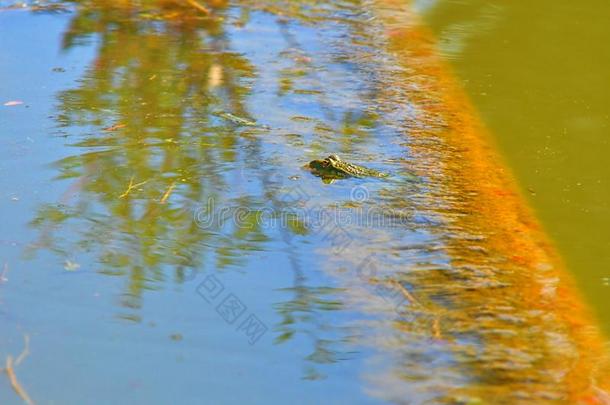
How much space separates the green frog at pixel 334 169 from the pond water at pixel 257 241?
0.10 feet

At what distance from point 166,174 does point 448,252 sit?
3.69ft

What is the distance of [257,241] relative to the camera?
317 cm

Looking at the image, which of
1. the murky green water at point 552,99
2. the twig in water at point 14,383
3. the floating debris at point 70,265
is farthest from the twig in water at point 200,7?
the twig in water at point 14,383

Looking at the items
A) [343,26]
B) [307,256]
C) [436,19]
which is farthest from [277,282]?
[436,19]

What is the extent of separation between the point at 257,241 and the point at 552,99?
75.1 inches

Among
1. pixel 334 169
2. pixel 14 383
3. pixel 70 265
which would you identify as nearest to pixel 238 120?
pixel 334 169

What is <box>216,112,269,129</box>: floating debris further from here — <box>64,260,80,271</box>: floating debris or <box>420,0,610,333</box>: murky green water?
<box>64,260,80,271</box>: floating debris

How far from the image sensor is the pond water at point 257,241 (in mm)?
2529

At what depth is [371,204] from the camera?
3.43 meters

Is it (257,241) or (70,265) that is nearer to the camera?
(70,265)

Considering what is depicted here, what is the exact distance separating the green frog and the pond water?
0.03m

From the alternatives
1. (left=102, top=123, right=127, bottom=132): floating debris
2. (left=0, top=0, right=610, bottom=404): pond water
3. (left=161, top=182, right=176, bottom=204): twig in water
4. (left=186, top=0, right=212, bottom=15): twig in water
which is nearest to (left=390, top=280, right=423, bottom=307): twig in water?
(left=0, top=0, right=610, bottom=404): pond water

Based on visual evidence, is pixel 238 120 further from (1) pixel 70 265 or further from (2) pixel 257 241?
(1) pixel 70 265

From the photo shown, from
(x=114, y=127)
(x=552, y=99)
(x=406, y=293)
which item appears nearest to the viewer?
(x=406, y=293)
